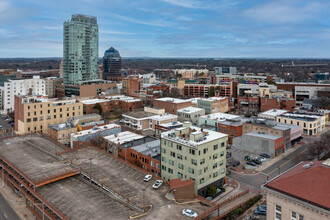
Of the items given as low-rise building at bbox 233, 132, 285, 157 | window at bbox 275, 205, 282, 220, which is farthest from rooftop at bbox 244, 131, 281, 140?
window at bbox 275, 205, 282, 220

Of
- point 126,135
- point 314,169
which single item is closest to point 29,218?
point 126,135

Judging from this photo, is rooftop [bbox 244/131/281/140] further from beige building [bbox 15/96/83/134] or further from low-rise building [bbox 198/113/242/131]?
beige building [bbox 15/96/83/134]

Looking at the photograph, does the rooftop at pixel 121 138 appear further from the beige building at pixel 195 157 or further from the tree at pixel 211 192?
the tree at pixel 211 192

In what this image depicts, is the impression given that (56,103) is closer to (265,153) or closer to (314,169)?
(265,153)

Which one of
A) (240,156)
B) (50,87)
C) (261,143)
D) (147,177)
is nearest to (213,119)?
(261,143)

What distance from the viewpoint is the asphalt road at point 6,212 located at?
116 feet

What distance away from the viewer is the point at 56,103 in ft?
234

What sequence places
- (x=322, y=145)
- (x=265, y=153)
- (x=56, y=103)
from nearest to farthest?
(x=322, y=145) < (x=265, y=153) < (x=56, y=103)

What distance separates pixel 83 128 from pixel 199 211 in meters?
40.2

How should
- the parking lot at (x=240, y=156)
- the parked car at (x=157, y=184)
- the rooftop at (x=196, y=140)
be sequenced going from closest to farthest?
the parked car at (x=157, y=184), the rooftop at (x=196, y=140), the parking lot at (x=240, y=156)

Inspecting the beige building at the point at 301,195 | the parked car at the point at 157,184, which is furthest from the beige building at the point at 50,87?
the beige building at the point at 301,195

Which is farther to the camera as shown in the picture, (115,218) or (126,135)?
(126,135)

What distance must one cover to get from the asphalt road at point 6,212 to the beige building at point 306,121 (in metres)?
63.6

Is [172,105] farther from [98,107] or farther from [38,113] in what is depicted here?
[38,113]
